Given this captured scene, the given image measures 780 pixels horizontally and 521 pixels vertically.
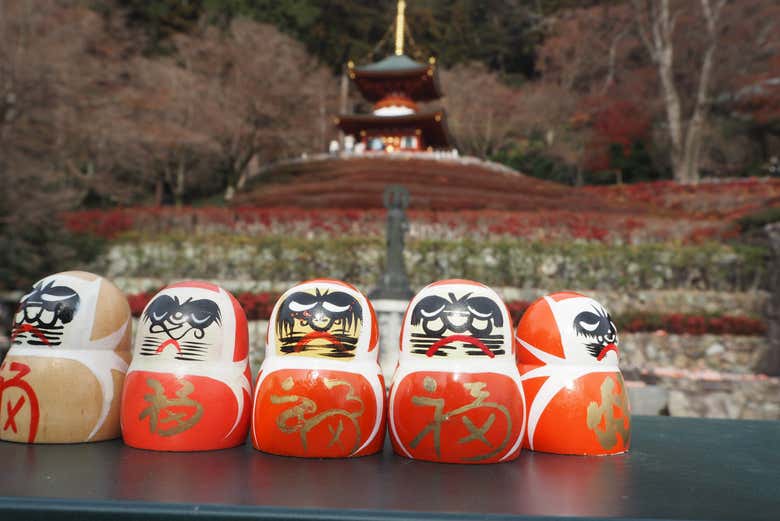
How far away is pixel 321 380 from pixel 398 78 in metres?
26.6

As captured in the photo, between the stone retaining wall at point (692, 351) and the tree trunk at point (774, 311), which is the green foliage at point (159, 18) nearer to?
the stone retaining wall at point (692, 351)

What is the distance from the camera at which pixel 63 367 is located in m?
1.56

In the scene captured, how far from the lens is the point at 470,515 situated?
0.96m

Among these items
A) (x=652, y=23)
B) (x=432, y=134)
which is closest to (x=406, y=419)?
(x=432, y=134)

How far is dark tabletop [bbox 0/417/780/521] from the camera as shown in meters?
0.98

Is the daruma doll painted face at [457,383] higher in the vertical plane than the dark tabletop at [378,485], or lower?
higher

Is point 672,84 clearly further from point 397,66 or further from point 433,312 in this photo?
point 433,312

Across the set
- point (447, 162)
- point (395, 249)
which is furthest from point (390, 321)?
point (447, 162)

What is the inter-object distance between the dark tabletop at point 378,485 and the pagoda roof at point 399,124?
82.2 ft

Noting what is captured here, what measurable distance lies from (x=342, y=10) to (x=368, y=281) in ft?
87.5

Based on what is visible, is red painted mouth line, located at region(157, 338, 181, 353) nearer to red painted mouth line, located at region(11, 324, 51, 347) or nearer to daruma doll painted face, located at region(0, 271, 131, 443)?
daruma doll painted face, located at region(0, 271, 131, 443)

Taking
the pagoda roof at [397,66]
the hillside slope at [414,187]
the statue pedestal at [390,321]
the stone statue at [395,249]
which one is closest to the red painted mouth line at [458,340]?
the statue pedestal at [390,321]

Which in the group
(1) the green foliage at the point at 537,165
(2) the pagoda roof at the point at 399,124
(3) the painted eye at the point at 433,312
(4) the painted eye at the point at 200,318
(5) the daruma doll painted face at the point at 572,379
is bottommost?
(5) the daruma doll painted face at the point at 572,379

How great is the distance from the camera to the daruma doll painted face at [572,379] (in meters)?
1.58
